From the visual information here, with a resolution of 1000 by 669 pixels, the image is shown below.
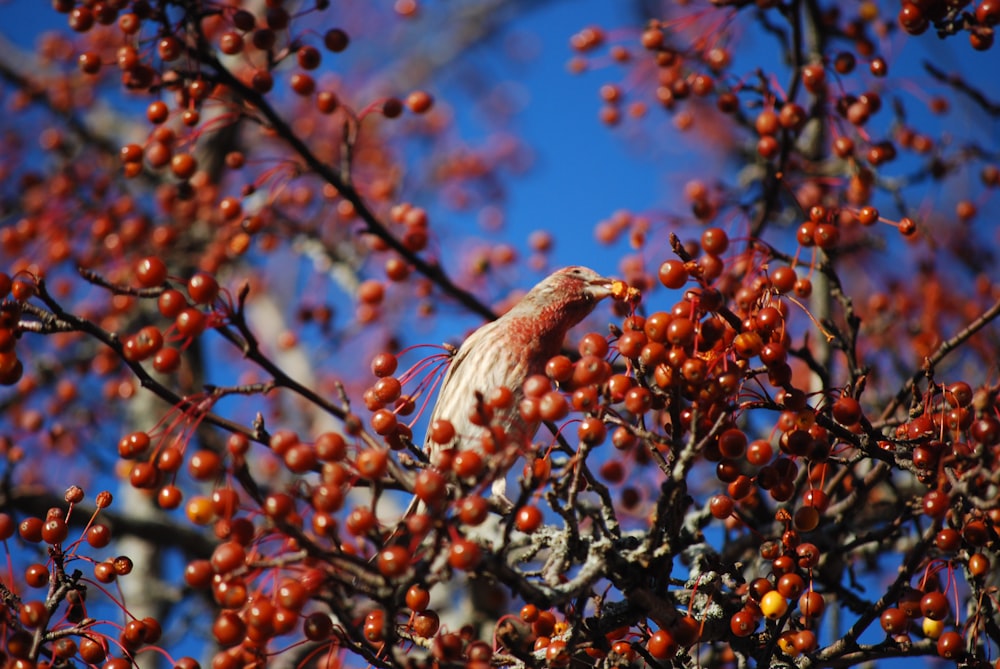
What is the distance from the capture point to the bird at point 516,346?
341 cm

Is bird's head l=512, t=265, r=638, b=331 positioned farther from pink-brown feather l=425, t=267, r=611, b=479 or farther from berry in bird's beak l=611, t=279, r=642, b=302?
berry in bird's beak l=611, t=279, r=642, b=302

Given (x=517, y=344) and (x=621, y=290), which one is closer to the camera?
(x=621, y=290)

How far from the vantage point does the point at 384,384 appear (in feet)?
9.18

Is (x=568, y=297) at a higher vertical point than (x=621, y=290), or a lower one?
higher

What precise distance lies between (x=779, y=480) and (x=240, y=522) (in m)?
1.53

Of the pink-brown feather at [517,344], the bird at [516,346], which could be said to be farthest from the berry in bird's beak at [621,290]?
the pink-brown feather at [517,344]

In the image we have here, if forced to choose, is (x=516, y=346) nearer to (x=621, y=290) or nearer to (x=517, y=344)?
(x=517, y=344)

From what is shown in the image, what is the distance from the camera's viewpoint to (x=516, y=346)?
11.3 ft

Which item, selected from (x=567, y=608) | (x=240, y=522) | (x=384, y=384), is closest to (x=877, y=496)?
(x=567, y=608)

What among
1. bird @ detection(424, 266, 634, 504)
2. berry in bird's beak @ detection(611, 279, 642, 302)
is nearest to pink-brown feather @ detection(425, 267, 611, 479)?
bird @ detection(424, 266, 634, 504)

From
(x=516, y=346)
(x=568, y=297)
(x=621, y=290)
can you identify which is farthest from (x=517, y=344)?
(x=621, y=290)

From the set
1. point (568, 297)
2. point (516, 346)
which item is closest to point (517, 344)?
point (516, 346)

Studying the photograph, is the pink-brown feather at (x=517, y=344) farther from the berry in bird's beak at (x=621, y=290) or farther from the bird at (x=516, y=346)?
the berry in bird's beak at (x=621, y=290)

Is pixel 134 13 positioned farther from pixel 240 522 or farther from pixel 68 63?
pixel 68 63
